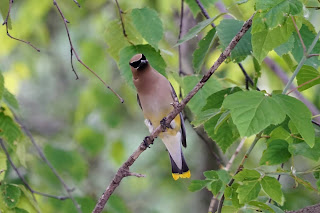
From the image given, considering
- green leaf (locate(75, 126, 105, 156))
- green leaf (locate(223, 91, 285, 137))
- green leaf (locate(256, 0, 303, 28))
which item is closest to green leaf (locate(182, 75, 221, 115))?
green leaf (locate(223, 91, 285, 137))

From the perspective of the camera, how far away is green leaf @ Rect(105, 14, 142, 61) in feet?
12.6

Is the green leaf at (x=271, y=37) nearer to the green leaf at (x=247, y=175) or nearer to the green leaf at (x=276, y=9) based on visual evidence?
the green leaf at (x=276, y=9)

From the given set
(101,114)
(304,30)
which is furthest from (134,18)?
(101,114)

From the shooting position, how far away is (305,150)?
9.27 ft

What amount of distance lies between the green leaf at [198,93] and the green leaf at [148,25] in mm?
365

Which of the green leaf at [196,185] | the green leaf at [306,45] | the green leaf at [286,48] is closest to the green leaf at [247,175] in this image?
the green leaf at [196,185]

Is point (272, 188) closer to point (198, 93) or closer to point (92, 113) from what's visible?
point (198, 93)

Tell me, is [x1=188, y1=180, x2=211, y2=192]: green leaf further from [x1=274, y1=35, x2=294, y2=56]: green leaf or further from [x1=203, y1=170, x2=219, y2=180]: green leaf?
[x1=274, y1=35, x2=294, y2=56]: green leaf

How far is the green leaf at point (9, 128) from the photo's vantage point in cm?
381

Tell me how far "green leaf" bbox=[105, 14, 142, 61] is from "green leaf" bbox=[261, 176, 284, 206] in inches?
55.7

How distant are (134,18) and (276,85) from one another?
257 centimetres

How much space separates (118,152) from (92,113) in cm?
71

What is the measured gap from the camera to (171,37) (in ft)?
22.8

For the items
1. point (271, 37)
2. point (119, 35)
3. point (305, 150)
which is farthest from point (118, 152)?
point (271, 37)
